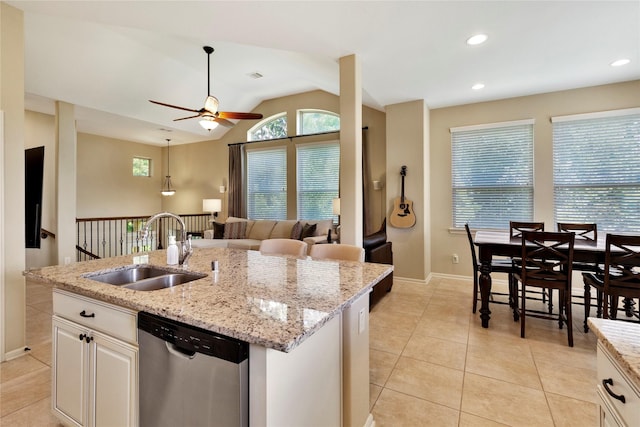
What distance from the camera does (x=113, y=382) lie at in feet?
4.41

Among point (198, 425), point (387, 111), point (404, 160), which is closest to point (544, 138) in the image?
point (404, 160)

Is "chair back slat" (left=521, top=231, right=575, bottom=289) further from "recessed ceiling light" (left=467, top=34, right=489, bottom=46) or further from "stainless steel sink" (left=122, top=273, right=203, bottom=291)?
"stainless steel sink" (left=122, top=273, right=203, bottom=291)

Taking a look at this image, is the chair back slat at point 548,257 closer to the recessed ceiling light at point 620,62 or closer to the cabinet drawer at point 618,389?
the cabinet drawer at point 618,389

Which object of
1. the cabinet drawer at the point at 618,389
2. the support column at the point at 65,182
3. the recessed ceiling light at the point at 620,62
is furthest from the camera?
the support column at the point at 65,182

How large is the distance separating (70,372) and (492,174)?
5274mm

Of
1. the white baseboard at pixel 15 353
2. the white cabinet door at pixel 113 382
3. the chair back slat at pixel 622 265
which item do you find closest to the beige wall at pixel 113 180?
the white baseboard at pixel 15 353

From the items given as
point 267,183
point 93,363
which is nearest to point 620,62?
point 93,363

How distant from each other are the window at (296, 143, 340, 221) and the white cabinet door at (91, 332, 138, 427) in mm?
4849

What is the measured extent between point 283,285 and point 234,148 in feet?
20.7

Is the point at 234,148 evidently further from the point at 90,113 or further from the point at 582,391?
the point at 582,391

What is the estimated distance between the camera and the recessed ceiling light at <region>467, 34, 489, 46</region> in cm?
284

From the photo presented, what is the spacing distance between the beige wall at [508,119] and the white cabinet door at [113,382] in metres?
4.69

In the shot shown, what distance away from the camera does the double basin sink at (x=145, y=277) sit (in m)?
1.65

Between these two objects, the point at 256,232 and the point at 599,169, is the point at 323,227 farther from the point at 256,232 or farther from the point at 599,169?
the point at 599,169
